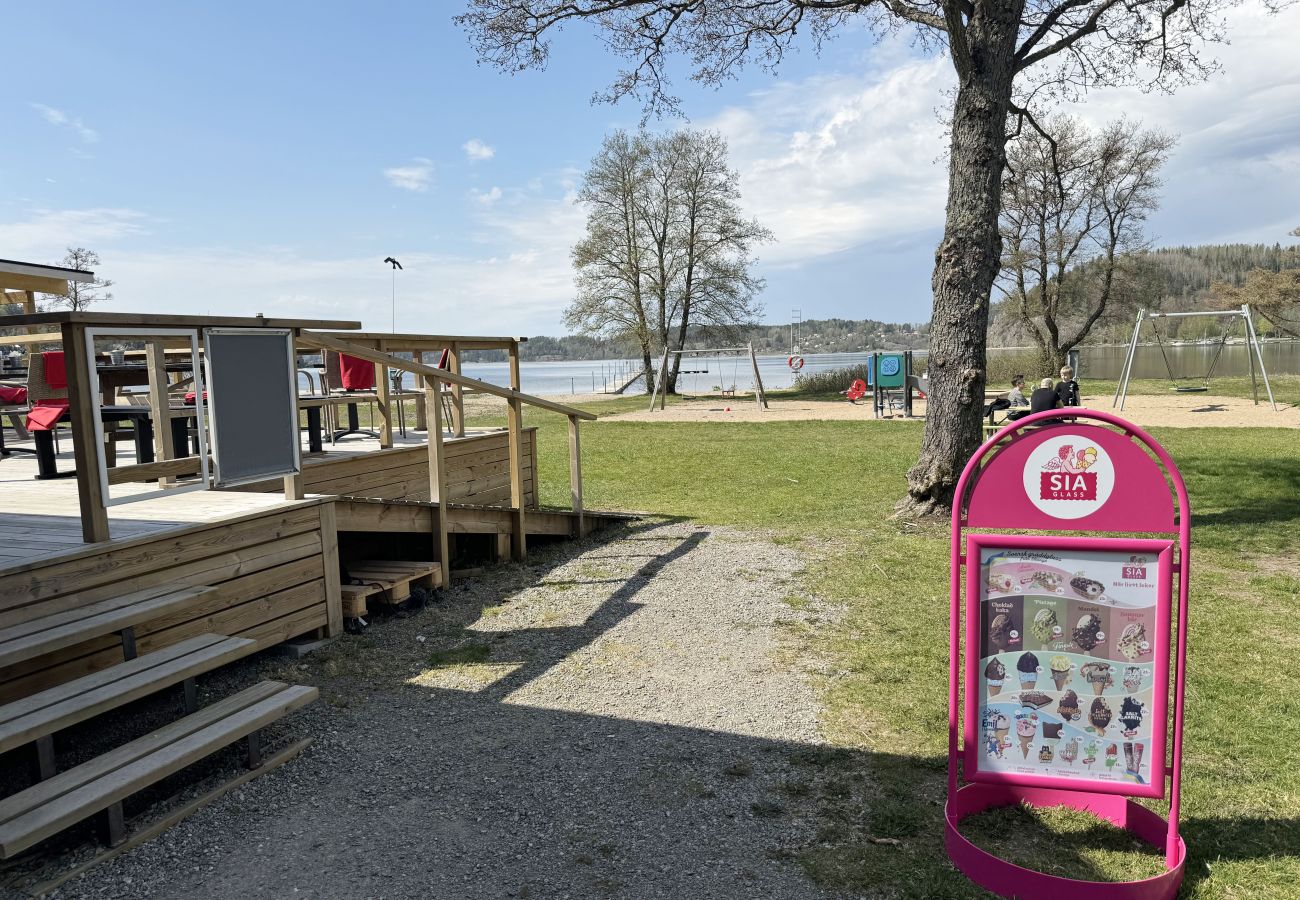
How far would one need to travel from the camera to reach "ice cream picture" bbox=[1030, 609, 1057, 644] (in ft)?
9.49

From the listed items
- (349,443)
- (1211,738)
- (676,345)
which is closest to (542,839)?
(1211,738)

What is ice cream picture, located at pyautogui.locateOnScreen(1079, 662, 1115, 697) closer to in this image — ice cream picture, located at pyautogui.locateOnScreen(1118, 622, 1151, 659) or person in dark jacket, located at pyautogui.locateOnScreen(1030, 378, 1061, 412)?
ice cream picture, located at pyautogui.locateOnScreen(1118, 622, 1151, 659)

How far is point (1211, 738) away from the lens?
3.85m

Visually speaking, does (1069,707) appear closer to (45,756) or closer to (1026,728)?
(1026,728)

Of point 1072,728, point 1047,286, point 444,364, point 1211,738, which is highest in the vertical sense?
point 1047,286

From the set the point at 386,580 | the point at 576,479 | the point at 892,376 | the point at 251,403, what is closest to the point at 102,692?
the point at 251,403

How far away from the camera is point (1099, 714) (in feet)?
9.40

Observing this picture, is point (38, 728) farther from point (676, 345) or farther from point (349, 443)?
point (676, 345)

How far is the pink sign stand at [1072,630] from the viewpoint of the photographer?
2.70m

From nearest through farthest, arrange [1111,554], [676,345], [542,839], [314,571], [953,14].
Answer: [1111,554] < [542,839] < [314,571] < [953,14] < [676,345]

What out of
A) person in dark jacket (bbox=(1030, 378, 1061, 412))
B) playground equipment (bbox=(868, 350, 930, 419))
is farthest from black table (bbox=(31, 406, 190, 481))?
playground equipment (bbox=(868, 350, 930, 419))

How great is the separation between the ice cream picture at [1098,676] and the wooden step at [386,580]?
433 centimetres

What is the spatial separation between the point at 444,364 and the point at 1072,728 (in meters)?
8.26

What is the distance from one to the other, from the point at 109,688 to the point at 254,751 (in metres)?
0.64
